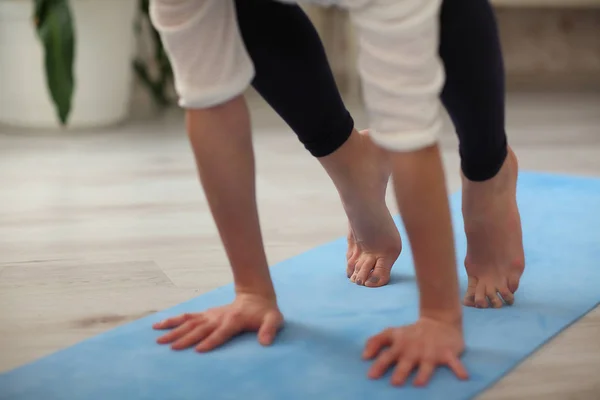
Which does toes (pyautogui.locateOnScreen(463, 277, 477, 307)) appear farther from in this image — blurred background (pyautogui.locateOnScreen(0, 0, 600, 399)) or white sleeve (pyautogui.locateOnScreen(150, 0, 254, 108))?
white sleeve (pyautogui.locateOnScreen(150, 0, 254, 108))

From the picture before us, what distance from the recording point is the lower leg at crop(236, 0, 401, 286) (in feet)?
2.89

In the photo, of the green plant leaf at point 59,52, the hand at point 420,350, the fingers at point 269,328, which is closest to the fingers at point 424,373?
the hand at point 420,350

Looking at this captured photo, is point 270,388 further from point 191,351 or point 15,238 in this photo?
A: point 15,238

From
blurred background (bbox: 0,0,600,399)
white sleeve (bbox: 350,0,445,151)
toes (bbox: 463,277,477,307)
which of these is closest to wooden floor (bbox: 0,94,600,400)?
blurred background (bbox: 0,0,600,399)

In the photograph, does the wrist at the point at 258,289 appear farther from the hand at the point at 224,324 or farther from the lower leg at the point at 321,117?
the lower leg at the point at 321,117

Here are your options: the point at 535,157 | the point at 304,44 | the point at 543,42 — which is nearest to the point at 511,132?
the point at 535,157

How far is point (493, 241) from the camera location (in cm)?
94

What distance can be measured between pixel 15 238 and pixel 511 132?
119cm

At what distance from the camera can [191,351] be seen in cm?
82

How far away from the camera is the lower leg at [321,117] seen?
2.89ft

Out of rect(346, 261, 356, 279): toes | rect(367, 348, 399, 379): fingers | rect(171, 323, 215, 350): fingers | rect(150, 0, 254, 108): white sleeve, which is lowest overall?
rect(346, 261, 356, 279): toes

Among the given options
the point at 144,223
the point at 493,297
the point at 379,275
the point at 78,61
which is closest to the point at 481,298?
the point at 493,297

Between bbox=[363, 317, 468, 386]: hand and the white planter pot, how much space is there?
4.68ft

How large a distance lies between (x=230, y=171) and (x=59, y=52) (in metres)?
1.14
